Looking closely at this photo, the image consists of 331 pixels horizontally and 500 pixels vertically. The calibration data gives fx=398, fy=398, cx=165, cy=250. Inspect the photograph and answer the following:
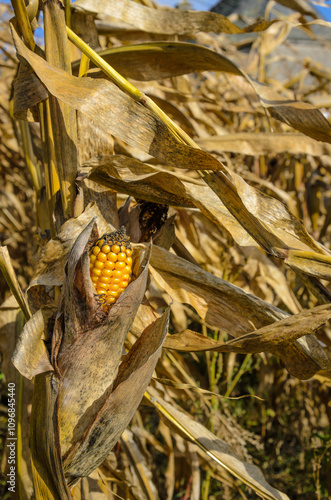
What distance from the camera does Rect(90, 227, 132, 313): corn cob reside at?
0.51 m

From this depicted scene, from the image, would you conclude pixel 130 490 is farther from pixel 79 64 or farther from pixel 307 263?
pixel 79 64

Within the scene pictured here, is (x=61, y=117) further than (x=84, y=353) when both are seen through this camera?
Yes

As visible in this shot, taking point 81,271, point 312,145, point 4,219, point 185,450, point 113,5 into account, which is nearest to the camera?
point 81,271

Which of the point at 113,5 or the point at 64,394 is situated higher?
the point at 113,5

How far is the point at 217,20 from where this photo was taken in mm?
778

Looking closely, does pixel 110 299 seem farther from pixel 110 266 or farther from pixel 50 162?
pixel 50 162

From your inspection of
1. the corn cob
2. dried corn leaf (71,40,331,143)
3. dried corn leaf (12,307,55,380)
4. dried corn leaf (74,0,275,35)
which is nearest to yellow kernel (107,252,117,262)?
the corn cob

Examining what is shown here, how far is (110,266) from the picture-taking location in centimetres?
51

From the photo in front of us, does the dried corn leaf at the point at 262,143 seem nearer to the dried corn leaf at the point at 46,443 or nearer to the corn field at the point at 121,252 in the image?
the corn field at the point at 121,252

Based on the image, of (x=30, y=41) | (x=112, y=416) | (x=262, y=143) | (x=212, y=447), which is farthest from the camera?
(x=262, y=143)

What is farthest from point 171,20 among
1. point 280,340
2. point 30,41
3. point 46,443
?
point 46,443

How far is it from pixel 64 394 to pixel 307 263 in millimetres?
370

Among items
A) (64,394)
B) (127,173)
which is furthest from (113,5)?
(64,394)

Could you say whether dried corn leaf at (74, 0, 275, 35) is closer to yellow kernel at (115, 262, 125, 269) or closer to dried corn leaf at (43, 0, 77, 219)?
dried corn leaf at (43, 0, 77, 219)
